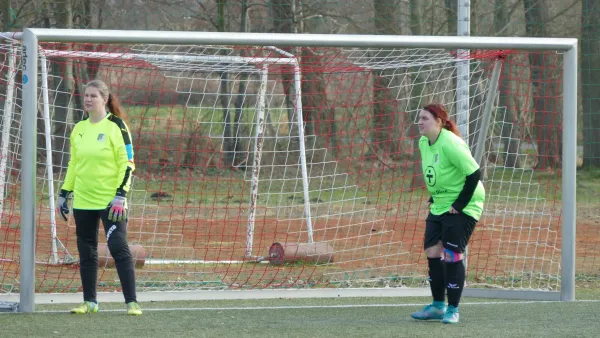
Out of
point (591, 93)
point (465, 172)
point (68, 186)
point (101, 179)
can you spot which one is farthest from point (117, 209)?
point (591, 93)

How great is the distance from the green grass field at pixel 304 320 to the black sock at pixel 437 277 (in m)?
0.20

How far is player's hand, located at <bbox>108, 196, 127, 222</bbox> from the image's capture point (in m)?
6.54

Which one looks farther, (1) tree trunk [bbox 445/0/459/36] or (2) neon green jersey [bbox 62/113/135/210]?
(1) tree trunk [bbox 445/0/459/36]

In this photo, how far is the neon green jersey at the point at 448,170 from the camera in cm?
656

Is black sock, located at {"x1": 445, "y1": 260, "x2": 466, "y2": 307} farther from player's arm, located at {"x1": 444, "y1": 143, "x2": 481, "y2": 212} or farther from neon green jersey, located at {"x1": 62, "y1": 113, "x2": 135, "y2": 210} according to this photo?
neon green jersey, located at {"x1": 62, "y1": 113, "x2": 135, "y2": 210}

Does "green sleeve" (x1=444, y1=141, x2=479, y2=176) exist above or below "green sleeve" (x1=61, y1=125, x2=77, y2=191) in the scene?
above

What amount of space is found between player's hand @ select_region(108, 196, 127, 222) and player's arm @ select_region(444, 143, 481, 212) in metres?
2.21

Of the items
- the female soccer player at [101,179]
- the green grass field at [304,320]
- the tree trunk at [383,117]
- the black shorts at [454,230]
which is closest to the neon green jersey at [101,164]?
the female soccer player at [101,179]

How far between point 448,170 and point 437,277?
0.78 metres

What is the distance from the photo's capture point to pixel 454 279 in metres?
6.68

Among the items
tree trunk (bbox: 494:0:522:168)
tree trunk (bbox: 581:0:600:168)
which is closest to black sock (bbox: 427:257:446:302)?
tree trunk (bbox: 494:0:522:168)

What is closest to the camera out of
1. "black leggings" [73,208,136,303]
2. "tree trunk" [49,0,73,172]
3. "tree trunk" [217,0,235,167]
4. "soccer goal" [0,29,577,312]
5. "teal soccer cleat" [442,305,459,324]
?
"black leggings" [73,208,136,303]

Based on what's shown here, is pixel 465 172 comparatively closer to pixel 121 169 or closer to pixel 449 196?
pixel 449 196

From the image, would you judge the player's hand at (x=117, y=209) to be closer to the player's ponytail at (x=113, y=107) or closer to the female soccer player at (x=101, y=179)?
the female soccer player at (x=101, y=179)
